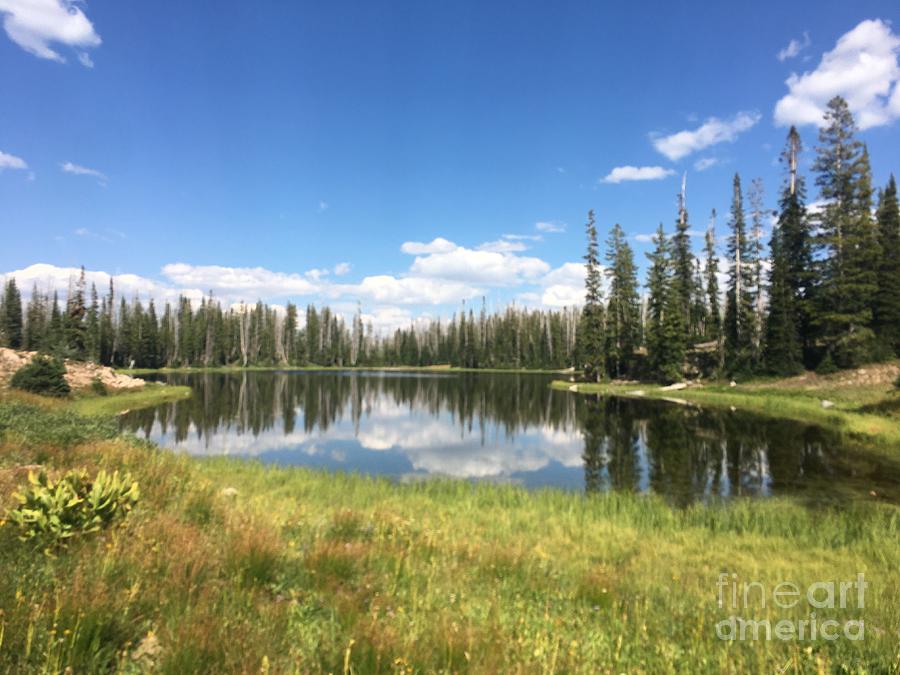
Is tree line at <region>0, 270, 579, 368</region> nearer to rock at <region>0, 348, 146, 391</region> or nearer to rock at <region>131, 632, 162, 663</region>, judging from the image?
rock at <region>0, 348, 146, 391</region>

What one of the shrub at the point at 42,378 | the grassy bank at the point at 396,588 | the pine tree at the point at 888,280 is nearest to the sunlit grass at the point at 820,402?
the pine tree at the point at 888,280

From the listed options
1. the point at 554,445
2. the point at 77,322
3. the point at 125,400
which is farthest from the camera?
the point at 77,322

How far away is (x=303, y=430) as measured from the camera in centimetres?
2830

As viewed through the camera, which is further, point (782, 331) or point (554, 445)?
point (782, 331)

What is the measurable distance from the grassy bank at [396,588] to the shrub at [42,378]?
23.7 m

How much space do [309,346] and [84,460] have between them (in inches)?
5234

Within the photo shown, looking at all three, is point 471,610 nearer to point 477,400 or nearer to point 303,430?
point 303,430

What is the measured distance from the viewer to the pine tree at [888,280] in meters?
36.9

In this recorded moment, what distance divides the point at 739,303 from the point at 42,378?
6184 centimetres

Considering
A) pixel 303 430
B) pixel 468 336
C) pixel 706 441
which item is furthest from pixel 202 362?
pixel 706 441

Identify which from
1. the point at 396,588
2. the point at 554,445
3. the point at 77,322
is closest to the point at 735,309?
the point at 554,445

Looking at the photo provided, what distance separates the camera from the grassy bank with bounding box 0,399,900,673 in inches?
142

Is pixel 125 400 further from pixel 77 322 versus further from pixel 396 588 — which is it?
pixel 77 322

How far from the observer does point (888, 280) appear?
127 feet
